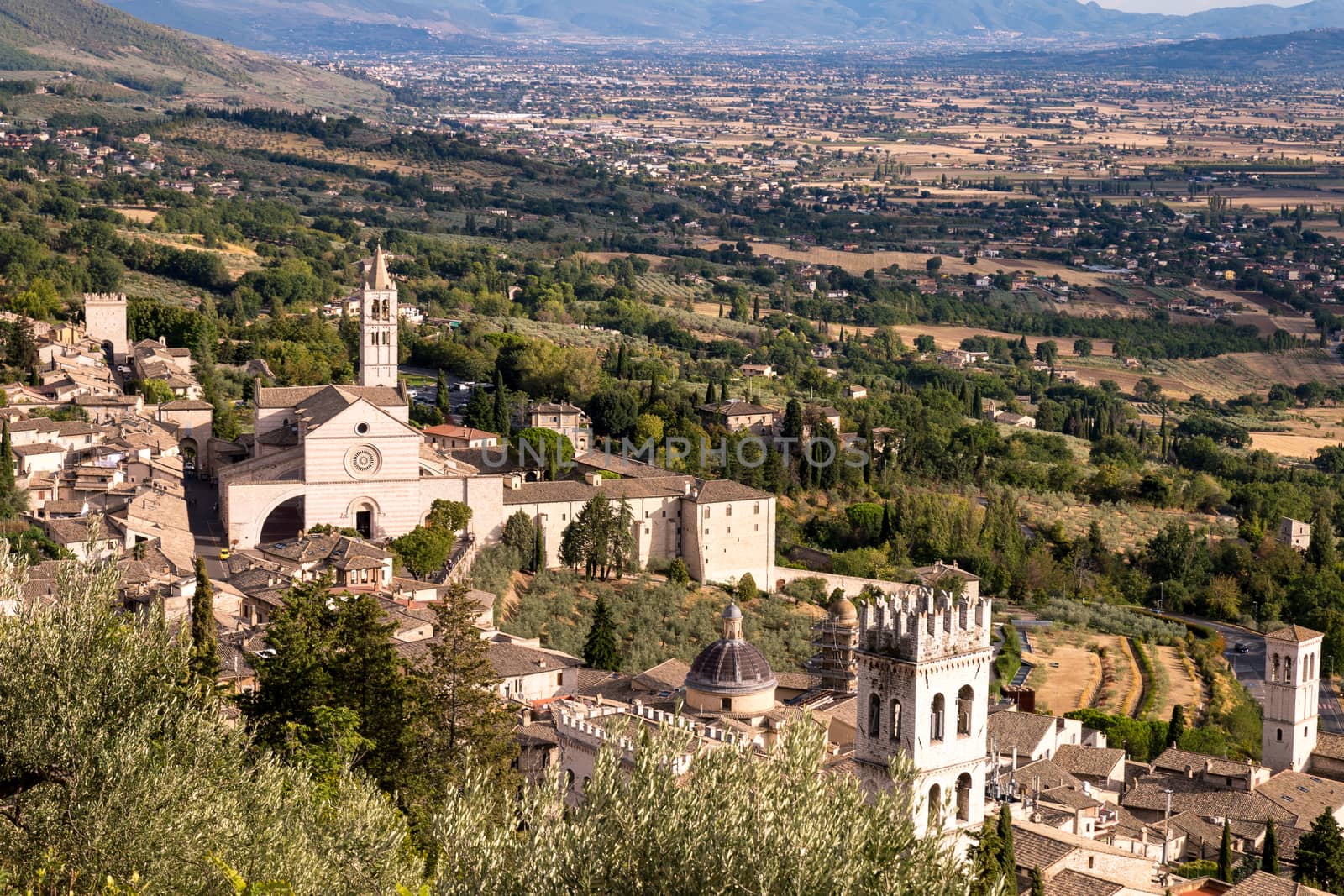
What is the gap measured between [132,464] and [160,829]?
30.6 meters

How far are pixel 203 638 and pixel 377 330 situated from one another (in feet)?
80.7

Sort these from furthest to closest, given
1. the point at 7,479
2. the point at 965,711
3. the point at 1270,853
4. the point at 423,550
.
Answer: the point at 7,479, the point at 423,550, the point at 1270,853, the point at 965,711

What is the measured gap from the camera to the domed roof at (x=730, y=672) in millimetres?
31375

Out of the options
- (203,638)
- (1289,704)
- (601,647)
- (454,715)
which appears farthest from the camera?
(601,647)

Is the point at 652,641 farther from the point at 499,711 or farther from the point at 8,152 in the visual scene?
the point at 8,152

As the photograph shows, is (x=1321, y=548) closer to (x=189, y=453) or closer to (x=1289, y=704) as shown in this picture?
→ (x=1289, y=704)

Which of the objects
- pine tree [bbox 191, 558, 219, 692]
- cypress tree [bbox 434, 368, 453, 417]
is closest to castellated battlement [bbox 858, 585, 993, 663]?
pine tree [bbox 191, 558, 219, 692]

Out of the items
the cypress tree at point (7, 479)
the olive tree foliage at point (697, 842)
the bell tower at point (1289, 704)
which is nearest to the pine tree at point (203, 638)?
the olive tree foliage at point (697, 842)

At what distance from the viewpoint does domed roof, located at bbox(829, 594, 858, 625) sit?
137 ft

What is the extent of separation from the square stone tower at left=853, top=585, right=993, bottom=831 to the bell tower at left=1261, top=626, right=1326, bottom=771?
16.5 meters

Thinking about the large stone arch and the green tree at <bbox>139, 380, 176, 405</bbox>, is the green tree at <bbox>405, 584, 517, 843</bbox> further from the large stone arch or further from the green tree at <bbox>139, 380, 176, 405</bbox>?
the green tree at <bbox>139, 380, 176, 405</bbox>

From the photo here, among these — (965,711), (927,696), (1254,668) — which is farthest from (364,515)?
(927,696)

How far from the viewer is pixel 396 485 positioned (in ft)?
149

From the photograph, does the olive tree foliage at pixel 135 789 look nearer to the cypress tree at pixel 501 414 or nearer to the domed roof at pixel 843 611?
the domed roof at pixel 843 611
